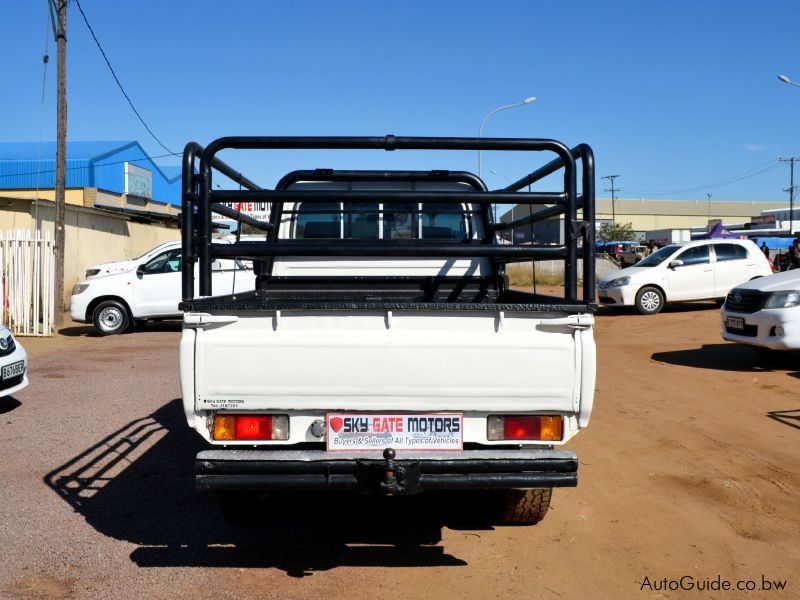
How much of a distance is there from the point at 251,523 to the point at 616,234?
8058 cm

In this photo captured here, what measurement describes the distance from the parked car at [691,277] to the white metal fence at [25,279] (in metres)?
12.3

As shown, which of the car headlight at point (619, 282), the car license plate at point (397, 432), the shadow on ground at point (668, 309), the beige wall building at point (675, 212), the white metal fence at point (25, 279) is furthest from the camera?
the beige wall building at point (675, 212)

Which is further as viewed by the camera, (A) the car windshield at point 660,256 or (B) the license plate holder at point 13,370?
(A) the car windshield at point 660,256

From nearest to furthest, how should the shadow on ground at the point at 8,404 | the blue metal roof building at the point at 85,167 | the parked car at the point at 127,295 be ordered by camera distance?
the shadow on ground at the point at 8,404 < the parked car at the point at 127,295 < the blue metal roof building at the point at 85,167

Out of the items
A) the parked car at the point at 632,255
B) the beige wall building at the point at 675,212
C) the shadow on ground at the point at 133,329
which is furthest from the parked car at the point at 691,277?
the beige wall building at the point at 675,212

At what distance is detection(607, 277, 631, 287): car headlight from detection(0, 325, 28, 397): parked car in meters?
13.1

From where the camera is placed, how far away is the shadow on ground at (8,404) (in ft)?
27.1

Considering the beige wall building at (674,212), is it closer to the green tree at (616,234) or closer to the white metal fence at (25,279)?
the green tree at (616,234)

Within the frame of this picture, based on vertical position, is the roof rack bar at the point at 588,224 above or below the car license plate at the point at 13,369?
above

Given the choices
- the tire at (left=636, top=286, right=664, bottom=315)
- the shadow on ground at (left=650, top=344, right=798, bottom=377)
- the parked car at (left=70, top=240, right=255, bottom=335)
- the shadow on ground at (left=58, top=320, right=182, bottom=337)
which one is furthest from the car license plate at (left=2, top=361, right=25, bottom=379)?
the tire at (left=636, top=286, right=664, bottom=315)

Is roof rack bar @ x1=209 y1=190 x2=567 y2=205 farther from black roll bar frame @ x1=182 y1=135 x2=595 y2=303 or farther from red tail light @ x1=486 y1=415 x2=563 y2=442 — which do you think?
red tail light @ x1=486 y1=415 x2=563 y2=442

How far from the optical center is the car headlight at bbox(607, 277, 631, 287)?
58.1ft

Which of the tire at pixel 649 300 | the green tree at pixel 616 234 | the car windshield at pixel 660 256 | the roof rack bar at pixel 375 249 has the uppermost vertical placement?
the green tree at pixel 616 234

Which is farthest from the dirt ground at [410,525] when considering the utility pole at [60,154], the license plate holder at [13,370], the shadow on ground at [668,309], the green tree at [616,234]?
the green tree at [616,234]
